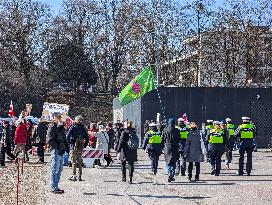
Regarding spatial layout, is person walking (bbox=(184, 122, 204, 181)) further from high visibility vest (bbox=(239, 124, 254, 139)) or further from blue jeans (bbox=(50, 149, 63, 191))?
blue jeans (bbox=(50, 149, 63, 191))

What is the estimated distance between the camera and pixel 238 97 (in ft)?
121

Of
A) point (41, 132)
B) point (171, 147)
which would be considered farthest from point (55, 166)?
point (41, 132)

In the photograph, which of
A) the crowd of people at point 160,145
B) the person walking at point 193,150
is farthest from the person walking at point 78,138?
the person walking at point 193,150

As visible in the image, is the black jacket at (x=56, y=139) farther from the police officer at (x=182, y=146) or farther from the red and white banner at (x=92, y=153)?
the red and white banner at (x=92, y=153)

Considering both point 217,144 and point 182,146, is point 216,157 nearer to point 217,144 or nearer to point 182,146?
point 217,144

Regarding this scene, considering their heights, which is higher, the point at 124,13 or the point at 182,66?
the point at 124,13

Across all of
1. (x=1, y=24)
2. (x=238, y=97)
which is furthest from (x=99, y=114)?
(x=238, y=97)

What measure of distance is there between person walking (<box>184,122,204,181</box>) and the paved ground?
443 mm

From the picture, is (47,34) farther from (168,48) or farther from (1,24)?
(168,48)

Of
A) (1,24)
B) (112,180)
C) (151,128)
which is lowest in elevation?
(112,180)

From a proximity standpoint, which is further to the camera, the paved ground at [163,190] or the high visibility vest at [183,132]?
the high visibility vest at [183,132]

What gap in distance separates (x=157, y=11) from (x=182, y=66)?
611 cm

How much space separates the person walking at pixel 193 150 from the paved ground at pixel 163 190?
0.44 metres

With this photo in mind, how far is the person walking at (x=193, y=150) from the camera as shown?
60.5ft
